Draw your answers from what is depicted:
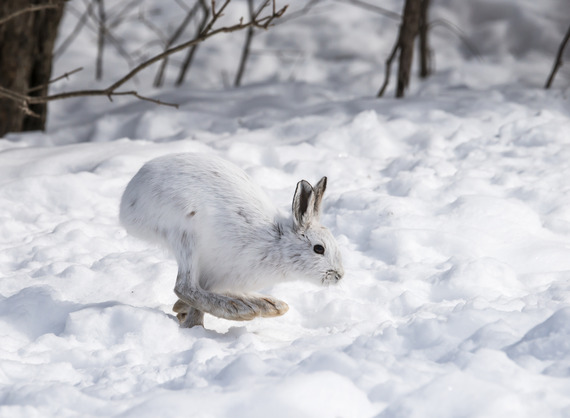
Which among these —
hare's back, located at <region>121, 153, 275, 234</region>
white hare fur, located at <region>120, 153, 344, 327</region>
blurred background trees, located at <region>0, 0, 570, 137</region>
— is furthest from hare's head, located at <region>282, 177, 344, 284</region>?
blurred background trees, located at <region>0, 0, 570, 137</region>

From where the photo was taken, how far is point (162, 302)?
3555 mm

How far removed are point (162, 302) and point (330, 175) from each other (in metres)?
1.81

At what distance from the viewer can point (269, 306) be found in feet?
10.7

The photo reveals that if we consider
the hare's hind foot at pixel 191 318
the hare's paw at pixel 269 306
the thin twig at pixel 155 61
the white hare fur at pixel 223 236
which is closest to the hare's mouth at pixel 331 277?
the white hare fur at pixel 223 236

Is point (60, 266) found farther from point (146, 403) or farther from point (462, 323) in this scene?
point (462, 323)

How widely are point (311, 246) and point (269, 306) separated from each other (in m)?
0.32

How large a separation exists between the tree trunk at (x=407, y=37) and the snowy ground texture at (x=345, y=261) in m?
0.31

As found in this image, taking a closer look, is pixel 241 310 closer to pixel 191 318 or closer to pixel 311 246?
pixel 191 318

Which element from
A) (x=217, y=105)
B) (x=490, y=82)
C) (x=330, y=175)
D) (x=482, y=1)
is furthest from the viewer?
(x=482, y=1)

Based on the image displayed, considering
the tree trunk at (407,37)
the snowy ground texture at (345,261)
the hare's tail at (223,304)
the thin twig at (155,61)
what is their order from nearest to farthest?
1. the snowy ground texture at (345,261)
2. the hare's tail at (223,304)
3. the thin twig at (155,61)
4. the tree trunk at (407,37)

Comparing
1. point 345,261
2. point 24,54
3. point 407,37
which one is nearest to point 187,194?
point 345,261

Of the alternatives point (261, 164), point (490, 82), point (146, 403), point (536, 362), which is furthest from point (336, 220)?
point (490, 82)

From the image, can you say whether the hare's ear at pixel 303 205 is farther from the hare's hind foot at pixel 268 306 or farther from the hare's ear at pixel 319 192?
the hare's hind foot at pixel 268 306

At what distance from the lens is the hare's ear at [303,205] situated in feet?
10.6
